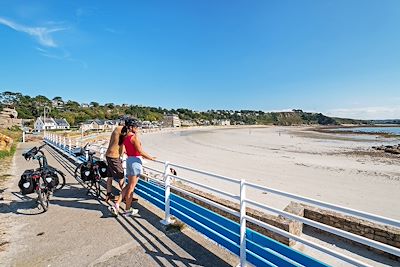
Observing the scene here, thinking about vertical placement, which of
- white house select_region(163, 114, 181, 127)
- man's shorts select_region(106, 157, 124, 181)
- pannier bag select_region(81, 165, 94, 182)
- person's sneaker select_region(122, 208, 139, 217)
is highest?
man's shorts select_region(106, 157, 124, 181)

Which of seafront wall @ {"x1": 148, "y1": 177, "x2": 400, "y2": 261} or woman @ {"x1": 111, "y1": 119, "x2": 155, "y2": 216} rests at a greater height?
woman @ {"x1": 111, "y1": 119, "x2": 155, "y2": 216}

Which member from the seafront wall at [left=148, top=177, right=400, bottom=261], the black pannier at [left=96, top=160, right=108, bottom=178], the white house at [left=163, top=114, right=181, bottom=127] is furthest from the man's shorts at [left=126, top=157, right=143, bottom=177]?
the white house at [left=163, top=114, right=181, bottom=127]

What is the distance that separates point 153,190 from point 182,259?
209 cm

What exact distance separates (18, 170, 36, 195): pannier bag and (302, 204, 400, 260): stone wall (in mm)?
6201

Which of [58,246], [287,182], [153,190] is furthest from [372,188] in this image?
[58,246]

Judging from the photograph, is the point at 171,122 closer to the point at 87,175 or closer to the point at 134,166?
the point at 87,175

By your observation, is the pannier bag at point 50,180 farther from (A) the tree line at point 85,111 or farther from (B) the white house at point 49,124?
(B) the white house at point 49,124

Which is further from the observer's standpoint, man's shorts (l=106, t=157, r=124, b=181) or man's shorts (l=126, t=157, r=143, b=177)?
man's shorts (l=106, t=157, r=124, b=181)

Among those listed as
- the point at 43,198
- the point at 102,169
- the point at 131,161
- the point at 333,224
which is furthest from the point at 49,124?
the point at 333,224

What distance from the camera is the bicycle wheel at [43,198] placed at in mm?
5035

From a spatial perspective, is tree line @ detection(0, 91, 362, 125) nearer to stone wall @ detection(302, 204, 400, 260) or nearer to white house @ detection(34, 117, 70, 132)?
white house @ detection(34, 117, 70, 132)

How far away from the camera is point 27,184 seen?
16.2ft

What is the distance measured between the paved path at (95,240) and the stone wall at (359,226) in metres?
3.49

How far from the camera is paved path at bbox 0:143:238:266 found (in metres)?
3.26
